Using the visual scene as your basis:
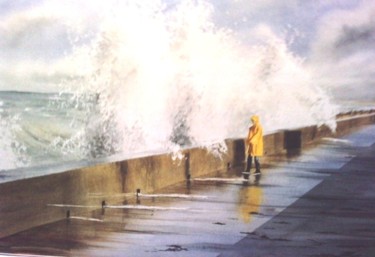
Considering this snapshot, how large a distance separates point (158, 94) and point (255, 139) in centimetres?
38

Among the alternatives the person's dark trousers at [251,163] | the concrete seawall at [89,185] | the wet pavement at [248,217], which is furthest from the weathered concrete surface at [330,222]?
the concrete seawall at [89,185]

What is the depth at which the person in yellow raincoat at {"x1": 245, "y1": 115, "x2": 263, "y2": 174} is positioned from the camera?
306cm

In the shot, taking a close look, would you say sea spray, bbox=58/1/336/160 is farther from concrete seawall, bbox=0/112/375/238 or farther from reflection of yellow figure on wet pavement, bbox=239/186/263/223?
reflection of yellow figure on wet pavement, bbox=239/186/263/223

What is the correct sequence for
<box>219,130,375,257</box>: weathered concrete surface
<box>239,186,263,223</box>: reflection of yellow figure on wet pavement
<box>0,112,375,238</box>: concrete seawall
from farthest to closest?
<box>0,112,375,238</box>: concrete seawall < <box>239,186,263,223</box>: reflection of yellow figure on wet pavement < <box>219,130,375,257</box>: weathered concrete surface

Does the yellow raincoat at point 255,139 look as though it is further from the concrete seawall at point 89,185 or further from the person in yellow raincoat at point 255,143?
the concrete seawall at point 89,185

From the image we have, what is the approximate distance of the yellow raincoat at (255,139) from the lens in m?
3.06

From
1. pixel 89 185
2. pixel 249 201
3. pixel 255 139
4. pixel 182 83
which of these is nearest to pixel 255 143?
pixel 255 139

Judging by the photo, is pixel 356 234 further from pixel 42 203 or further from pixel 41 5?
pixel 41 5

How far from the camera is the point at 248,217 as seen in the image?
3.01m

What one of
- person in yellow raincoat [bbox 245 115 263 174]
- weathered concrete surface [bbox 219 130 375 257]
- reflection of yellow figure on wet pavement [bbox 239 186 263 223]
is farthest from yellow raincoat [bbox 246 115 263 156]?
weathered concrete surface [bbox 219 130 375 257]

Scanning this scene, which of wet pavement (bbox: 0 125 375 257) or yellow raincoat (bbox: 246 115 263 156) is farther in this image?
yellow raincoat (bbox: 246 115 263 156)

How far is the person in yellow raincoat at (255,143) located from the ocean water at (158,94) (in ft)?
0.08

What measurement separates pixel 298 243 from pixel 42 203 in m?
0.92

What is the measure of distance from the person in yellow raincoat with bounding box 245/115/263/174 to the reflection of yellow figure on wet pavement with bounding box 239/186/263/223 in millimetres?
66
